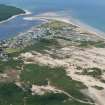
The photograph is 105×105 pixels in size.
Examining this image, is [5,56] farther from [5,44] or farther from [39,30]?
[39,30]

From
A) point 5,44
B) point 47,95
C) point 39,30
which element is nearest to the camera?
point 47,95

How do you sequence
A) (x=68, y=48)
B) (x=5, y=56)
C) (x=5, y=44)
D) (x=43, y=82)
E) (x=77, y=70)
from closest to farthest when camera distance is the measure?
(x=43, y=82), (x=77, y=70), (x=5, y=56), (x=68, y=48), (x=5, y=44)

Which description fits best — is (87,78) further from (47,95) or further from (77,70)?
(47,95)

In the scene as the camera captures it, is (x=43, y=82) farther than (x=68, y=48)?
No

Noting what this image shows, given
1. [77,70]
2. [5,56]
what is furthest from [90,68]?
[5,56]

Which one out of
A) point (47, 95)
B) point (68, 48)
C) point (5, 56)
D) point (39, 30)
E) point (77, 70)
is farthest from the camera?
point (39, 30)

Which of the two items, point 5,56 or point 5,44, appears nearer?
point 5,56

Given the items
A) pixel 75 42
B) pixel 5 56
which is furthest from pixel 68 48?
pixel 5 56

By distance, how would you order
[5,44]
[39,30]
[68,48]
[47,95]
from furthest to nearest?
[39,30], [5,44], [68,48], [47,95]
